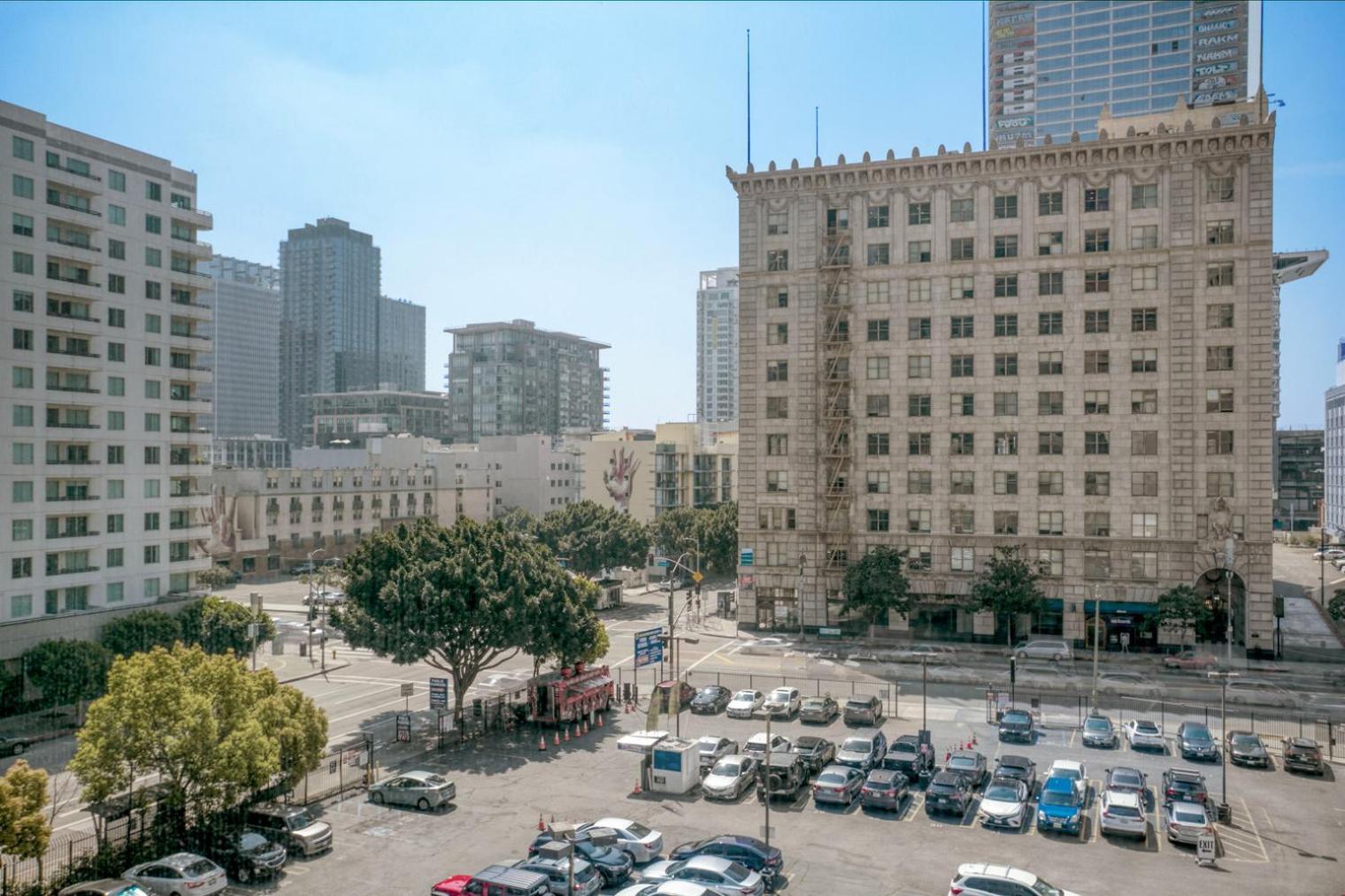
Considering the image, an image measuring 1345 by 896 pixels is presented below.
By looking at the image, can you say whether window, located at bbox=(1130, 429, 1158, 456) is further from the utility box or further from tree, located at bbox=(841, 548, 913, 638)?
the utility box

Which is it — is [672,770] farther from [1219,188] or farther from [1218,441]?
[1219,188]

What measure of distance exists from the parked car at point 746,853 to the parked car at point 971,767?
12075 millimetres

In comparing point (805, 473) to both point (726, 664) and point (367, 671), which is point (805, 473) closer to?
point (726, 664)

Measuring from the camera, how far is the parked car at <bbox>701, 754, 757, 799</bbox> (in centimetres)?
4088

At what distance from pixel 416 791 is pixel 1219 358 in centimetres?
6529

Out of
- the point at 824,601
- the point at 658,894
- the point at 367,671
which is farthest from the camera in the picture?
the point at 824,601

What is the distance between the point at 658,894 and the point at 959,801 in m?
15.0

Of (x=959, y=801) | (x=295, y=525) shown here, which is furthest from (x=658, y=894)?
(x=295, y=525)

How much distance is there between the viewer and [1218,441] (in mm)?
73625

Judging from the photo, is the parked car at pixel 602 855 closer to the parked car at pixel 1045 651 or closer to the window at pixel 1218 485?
the parked car at pixel 1045 651

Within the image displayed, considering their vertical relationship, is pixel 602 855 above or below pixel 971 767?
above

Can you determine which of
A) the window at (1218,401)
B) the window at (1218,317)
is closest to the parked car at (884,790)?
the window at (1218,401)

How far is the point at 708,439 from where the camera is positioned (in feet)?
570

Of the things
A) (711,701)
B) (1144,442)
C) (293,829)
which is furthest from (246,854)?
(1144,442)
